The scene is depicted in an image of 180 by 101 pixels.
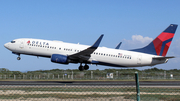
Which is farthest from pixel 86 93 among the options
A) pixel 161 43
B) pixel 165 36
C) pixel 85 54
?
pixel 165 36

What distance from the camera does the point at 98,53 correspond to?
38094mm

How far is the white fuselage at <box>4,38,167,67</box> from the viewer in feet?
123

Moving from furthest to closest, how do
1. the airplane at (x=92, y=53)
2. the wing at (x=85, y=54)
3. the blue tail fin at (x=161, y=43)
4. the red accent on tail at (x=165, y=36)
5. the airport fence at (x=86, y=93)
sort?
the red accent on tail at (x=165, y=36)
the blue tail fin at (x=161, y=43)
the airplane at (x=92, y=53)
the wing at (x=85, y=54)
the airport fence at (x=86, y=93)

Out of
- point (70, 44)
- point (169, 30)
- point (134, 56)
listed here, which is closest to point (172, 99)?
point (134, 56)

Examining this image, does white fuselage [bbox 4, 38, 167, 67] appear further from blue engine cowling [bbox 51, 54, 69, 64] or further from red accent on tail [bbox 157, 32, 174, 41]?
red accent on tail [bbox 157, 32, 174, 41]

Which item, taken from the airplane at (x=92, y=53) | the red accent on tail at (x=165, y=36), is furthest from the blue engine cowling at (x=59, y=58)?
the red accent on tail at (x=165, y=36)

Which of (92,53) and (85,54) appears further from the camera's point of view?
(92,53)

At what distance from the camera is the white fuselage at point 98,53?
37562 millimetres

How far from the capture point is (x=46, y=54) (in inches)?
1484

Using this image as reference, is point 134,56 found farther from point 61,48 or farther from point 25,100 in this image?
point 25,100

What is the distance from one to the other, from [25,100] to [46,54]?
23.1 m

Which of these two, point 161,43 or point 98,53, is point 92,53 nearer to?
point 98,53

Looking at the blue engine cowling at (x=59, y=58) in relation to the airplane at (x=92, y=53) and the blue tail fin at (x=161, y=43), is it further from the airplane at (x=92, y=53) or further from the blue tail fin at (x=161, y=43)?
the blue tail fin at (x=161, y=43)

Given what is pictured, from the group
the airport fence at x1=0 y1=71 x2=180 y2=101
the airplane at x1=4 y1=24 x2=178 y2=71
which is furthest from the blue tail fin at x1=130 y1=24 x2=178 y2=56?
the airport fence at x1=0 y1=71 x2=180 y2=101
